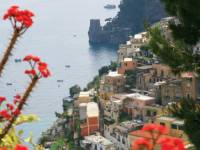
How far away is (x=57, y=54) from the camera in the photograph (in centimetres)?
7506

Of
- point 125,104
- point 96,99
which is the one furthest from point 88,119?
point 96,99

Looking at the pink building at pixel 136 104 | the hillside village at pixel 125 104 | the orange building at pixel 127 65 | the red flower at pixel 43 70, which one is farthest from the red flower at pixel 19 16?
the orange building at pixel 127 65

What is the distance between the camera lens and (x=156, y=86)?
100ft

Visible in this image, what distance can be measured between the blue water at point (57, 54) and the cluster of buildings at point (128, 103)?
3499 mm

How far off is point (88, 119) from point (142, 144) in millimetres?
29538

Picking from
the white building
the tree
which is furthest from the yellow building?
the tree

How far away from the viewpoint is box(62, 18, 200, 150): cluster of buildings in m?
27.6

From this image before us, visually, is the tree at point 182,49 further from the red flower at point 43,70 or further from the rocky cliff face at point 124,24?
the rocky cliff face at point 124,24

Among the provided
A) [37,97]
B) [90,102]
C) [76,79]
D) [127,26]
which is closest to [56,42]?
[127,26]

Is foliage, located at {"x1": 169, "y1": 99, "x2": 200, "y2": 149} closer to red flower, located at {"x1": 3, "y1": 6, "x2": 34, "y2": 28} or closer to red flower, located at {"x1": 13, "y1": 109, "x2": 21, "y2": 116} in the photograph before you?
red flower, located at {"x1": 13, "y1": 109, "x2": 21, "y2": 116}

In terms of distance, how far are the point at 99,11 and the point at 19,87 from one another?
2594 inches

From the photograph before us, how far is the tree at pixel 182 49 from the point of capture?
7289 mm

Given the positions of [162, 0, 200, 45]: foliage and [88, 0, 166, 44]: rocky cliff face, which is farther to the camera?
[88, 0, 166, 44]: rocky cliff face

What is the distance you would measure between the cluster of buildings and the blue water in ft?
11.5
